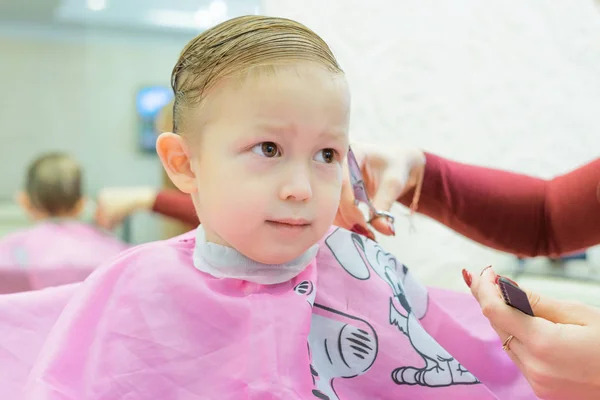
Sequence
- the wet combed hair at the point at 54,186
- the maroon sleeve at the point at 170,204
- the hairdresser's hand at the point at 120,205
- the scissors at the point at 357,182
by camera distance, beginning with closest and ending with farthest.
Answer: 1. the scissors at the point at 357,182
2. the maroon sleeve at the point at 170,204
3. the hairdresser's hand at the point at 120,205
4. the wet combed hair at the point at 54,186

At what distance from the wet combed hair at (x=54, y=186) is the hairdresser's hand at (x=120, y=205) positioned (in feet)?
0.38

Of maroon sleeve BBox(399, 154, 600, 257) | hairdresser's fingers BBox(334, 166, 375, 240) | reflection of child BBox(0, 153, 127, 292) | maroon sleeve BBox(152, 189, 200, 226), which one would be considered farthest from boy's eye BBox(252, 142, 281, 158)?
reflection of child BBox(0, 153, 127, 292)

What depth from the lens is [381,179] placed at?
0.89 metres

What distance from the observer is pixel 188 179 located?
26.0 inches

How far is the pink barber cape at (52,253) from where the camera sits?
1620mm

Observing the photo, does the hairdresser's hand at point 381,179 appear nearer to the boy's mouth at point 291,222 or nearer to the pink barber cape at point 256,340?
the pink barber cape at point 256,340

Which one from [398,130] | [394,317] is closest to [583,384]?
[394,317]

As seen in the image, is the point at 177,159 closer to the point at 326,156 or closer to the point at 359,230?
the point at 326,156

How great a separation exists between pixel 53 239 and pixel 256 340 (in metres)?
1.61

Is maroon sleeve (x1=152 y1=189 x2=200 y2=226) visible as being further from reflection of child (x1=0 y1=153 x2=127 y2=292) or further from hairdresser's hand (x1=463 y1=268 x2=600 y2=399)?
hairdresser's hand (x1=463 y1=268 x2=600 y2=399)

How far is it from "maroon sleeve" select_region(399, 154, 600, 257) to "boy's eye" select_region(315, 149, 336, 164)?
0.38 metres

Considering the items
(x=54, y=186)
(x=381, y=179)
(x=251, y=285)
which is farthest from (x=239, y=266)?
(x=54, y=186)

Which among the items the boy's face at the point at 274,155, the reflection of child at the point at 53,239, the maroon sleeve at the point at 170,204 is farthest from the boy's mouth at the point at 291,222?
the reflection of child at the point at 53,239

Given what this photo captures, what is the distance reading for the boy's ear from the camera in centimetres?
65
